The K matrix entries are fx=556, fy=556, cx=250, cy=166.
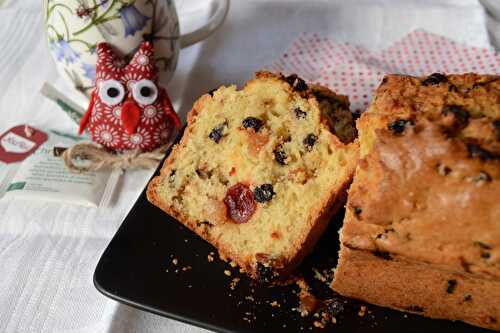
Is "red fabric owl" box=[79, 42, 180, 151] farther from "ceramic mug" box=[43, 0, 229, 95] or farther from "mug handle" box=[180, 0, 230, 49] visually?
"mug handle" box=[180, 0, 230, 49]

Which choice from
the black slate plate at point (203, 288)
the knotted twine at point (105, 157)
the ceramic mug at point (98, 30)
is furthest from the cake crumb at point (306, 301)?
the ceramic mug at point (98, 30)

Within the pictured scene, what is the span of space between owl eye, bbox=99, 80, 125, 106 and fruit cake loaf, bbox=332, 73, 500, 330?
3.14ft

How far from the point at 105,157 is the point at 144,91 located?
12.4 inches

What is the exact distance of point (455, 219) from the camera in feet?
3.95

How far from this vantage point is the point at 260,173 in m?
1.60

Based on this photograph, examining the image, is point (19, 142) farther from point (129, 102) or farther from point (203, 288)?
point (203, 288)

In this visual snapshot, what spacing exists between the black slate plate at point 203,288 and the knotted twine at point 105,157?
0.36 m

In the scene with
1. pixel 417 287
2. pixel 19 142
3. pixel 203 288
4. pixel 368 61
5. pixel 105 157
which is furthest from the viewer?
pixel 368 61

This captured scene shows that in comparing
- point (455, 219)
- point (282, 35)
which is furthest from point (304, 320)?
point (282, 35)

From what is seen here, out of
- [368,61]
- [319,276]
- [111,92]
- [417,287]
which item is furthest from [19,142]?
[417,287]

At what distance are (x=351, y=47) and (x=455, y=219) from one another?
5.05 ft

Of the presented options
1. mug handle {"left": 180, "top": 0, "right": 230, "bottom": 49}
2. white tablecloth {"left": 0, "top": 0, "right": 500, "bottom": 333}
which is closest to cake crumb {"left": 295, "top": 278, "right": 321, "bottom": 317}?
white tablecloth {"left": 0, "top": 0, "right": 500, "bottom": 333}

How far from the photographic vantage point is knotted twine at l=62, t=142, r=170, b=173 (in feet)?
6.89

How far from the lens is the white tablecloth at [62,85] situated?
5.79ft
